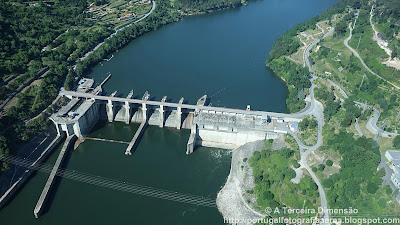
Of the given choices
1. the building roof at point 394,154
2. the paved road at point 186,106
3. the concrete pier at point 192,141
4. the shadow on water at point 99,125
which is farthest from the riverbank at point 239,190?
the shadow on water at point 99,125

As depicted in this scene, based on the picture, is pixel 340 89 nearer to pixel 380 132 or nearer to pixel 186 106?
pixel 380 132

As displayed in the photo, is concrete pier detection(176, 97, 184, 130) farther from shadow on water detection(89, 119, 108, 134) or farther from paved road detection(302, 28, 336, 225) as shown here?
paved road detection(302, 28, 336, 225)

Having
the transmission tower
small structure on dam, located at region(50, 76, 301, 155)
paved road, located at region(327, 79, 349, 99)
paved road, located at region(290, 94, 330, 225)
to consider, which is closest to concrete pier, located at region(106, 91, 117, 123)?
small structure on dam, located at region(50, 76, 301, 155)

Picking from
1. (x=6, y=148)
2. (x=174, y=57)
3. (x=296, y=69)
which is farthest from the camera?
(x=174, y=57)

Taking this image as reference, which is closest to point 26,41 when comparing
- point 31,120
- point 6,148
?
point 31,120

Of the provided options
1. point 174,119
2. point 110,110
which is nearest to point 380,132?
point 174,119

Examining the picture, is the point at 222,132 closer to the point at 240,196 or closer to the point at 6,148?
the point at 240,196
